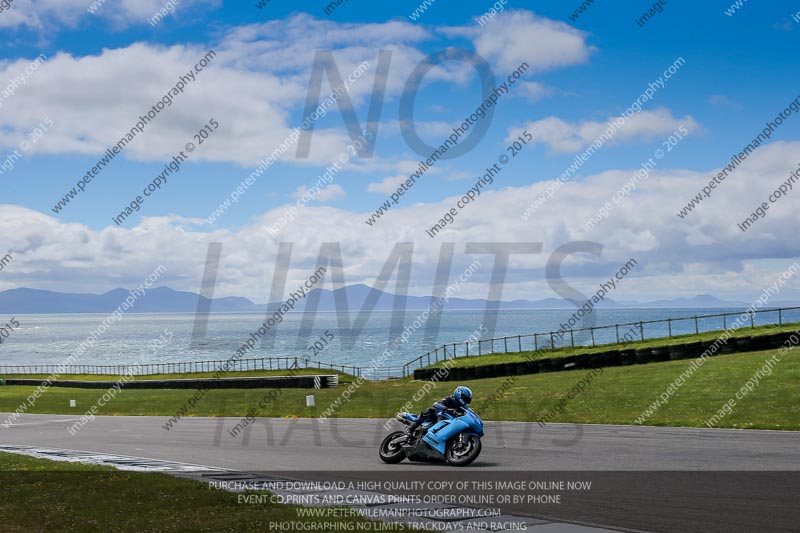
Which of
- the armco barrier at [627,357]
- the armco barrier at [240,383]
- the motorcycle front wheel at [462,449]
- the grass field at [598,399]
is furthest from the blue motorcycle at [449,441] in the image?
the armco barrier at [240,383]

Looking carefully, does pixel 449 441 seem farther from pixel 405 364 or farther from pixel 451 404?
pixel 405 364

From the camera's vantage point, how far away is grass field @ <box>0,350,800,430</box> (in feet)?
71.1

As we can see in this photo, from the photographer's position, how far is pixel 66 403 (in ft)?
154

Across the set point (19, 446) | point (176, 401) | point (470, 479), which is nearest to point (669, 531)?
point (470, 479)

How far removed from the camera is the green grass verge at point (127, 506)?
9.95m

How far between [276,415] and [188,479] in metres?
17.5

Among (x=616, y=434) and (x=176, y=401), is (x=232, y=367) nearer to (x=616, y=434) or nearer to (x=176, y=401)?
(x=176, y=401)

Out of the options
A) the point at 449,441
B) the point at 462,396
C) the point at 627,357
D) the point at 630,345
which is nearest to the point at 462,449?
the point at 449,441

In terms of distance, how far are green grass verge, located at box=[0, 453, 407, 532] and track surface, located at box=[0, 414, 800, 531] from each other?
262 centimetres

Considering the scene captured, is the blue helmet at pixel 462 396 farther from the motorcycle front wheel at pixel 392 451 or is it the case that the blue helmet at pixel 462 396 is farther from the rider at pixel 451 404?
the motorcycle front wheel at pixel 392 451

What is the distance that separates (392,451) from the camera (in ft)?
52.9

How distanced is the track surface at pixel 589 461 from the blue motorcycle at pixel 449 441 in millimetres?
273

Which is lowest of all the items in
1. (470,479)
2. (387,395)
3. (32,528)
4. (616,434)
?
(32,528)

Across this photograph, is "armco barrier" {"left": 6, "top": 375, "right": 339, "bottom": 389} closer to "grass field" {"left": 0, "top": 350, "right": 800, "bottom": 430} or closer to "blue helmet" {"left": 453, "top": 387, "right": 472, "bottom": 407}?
"grass field" {"left": 0, "top": 350, "right": 800, "bottom": 430}
